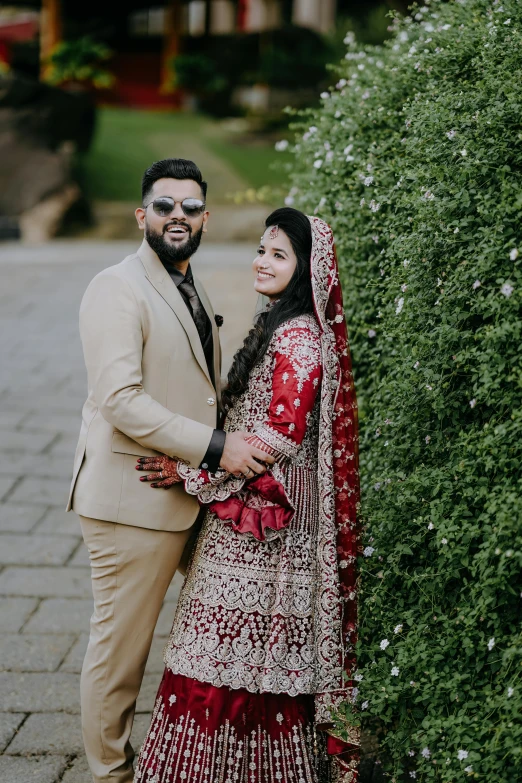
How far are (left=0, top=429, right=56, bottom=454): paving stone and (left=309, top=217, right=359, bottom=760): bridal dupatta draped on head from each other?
3.77 metres

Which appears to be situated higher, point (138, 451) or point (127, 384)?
point (127, 384)

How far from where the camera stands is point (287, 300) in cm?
278

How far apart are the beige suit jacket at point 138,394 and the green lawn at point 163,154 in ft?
40.9

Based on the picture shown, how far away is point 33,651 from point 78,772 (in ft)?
2.79

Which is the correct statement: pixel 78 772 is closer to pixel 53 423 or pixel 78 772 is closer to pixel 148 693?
pixel 148 693

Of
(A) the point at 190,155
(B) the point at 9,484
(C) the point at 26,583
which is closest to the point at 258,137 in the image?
(A) the point at 190,155

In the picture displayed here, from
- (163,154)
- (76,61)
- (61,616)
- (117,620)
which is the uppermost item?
(76,61)

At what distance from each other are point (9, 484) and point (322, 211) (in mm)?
2945

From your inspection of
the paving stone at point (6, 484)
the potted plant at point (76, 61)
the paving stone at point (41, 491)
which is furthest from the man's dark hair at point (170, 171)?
the potted plant at point (76, 61)

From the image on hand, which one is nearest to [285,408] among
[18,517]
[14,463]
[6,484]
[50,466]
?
[18,517]

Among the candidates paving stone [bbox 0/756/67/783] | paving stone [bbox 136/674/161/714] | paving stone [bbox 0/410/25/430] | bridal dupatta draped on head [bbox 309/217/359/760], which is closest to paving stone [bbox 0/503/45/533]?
paving stone [bbox 0/410/25/430]

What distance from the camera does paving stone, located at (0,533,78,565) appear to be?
468 cm

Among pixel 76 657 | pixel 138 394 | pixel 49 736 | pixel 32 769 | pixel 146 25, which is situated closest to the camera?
pixel 138 394

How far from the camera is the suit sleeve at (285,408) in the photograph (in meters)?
2.64
